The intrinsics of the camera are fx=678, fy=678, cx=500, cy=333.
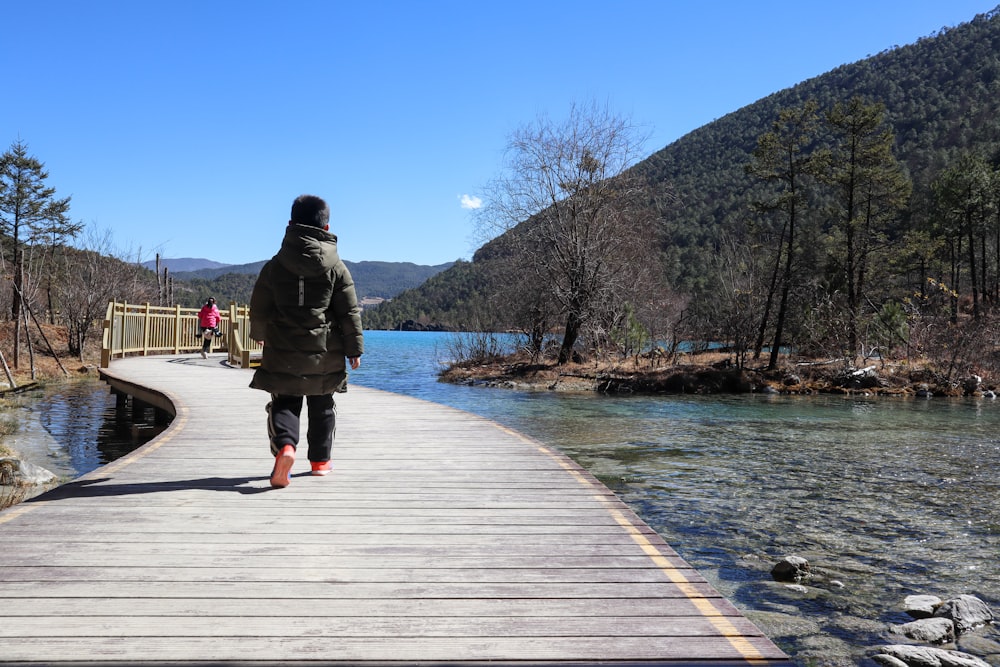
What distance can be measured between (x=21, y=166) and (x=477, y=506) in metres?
46.8

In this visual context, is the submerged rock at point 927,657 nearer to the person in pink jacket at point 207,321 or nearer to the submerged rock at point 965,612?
the submerged rock at point 965,612

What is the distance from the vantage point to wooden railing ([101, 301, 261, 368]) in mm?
20328

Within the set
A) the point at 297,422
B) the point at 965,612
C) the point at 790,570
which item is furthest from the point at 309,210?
the point at 965,612

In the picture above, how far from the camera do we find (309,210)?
500 cm

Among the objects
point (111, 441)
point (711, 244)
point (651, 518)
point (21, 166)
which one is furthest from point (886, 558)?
point (711, 244)

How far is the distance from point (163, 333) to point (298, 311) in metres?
24.2

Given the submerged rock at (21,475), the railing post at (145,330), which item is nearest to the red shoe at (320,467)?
the submerged rock at (21,475)

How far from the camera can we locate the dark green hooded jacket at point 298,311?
4.83m

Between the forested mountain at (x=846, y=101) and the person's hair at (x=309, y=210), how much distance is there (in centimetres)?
6159

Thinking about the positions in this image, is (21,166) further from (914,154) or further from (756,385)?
(914,154)

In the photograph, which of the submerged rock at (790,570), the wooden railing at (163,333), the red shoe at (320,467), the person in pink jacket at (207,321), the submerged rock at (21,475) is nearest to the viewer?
the red shoe at (320,467)

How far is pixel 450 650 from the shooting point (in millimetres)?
2447

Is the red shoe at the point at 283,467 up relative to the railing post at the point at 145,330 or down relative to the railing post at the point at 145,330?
down

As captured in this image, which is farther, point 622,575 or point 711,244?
point 711,244
